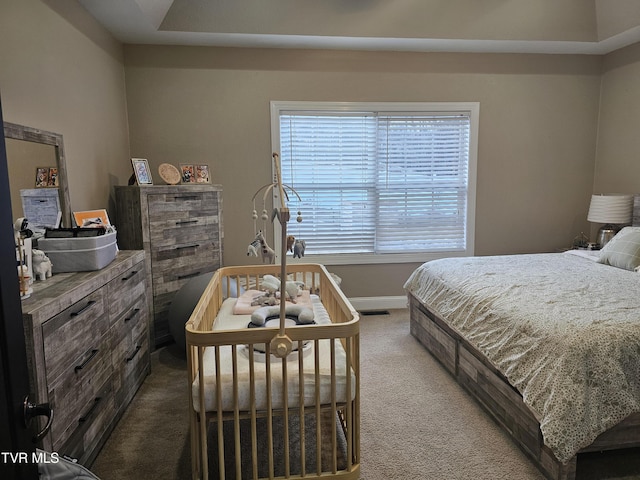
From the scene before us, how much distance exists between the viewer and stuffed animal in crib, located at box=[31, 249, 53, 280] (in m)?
1.95

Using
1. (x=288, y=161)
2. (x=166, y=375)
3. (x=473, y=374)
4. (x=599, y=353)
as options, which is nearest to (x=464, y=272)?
(x=473, y=374)

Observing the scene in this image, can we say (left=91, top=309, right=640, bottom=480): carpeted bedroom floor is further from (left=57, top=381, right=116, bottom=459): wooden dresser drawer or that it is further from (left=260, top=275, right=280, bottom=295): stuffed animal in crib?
(left=260, top=275, right=280, bottom=295): stuffed animal in crib

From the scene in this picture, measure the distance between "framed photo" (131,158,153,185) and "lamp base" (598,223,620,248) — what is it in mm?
4001

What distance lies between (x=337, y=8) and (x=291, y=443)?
3.26 metres

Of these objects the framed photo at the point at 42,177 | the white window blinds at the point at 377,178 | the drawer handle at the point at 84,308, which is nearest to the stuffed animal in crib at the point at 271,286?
the drawer handle at the point at 84,308

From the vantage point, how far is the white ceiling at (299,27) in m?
3.39

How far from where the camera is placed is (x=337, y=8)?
3557 mm

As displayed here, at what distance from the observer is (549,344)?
186cm

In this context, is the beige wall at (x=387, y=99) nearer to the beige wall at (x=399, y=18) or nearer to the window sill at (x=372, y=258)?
the window sill at (x=372, y=258)

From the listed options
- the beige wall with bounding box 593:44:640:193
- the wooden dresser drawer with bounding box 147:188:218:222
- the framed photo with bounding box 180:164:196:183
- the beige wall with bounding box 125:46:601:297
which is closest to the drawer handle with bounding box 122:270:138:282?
the wooden dresser drawer with bounding box 147:188:218:222

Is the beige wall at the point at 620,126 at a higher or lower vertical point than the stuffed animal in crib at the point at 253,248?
higher

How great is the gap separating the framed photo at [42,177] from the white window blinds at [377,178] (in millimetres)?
2059

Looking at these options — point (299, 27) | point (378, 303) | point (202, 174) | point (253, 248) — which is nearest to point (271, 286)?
point (253, 248)

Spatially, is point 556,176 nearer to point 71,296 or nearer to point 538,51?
point 538,51
